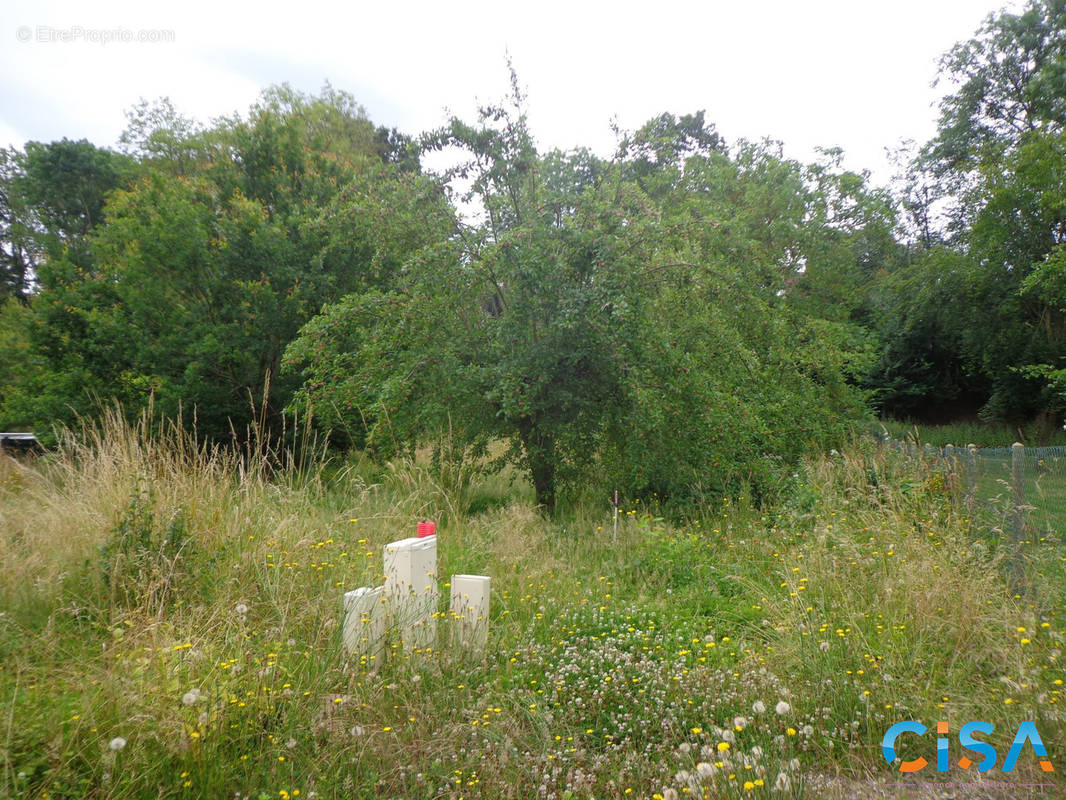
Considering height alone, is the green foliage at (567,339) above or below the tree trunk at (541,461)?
above

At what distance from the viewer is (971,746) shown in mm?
2594

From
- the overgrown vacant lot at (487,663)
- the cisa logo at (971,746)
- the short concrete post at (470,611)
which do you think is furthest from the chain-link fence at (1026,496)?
the short concrete post at (470,611)

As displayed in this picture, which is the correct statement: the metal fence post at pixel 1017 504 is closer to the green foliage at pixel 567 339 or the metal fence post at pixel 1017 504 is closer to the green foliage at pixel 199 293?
the green foliage at pixel 567 339

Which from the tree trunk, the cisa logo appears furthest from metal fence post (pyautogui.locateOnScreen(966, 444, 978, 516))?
the tree trunk

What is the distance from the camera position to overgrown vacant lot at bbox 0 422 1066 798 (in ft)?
8.20

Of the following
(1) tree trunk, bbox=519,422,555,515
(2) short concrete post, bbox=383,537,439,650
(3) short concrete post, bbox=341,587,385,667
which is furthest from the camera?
(1) tree trunk, bbox=519,422,555,515

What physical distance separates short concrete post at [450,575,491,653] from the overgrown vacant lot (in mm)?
111

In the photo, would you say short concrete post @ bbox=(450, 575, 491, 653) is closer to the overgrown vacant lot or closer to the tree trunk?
the overgrown vacant lot

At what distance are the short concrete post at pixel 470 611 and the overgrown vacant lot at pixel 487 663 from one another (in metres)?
0.11

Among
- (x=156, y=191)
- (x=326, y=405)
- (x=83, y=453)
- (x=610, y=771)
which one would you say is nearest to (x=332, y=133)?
(x=156, y=191)

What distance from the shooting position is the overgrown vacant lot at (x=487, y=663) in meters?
2.50

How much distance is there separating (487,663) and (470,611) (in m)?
0.30

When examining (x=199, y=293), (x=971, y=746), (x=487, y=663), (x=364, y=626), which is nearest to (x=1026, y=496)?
(x=971, y=746)

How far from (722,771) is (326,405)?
5.81m
